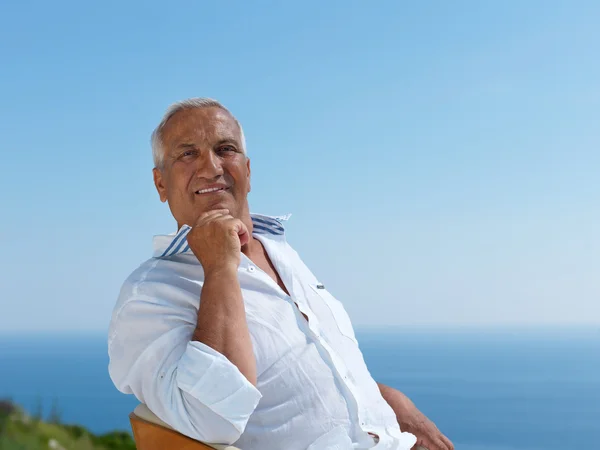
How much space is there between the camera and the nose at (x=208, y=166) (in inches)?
86.5

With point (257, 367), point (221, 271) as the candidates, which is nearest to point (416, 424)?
point (257, 367)

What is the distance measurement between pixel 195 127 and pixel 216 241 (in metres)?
0.50

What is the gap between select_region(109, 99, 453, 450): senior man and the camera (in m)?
1.68

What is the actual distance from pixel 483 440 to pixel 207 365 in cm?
6678

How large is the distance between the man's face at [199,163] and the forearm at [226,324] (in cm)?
51

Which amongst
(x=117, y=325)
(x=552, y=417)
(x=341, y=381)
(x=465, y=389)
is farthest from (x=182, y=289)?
(x=465, y=389)

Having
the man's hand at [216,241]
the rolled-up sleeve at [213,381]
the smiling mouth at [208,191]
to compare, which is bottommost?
the rolled-up sleeve at [213,381]

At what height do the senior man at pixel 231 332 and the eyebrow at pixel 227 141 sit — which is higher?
the eyebrow at pixel 227 141

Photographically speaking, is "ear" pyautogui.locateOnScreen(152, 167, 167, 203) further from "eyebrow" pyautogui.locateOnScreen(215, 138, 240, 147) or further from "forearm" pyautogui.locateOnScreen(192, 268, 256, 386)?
"forearm" pyautogui.locateOnScreen(192, 268, 256, 386)

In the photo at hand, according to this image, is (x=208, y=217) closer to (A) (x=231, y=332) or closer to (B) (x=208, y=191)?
(B) (x=208, y=191)

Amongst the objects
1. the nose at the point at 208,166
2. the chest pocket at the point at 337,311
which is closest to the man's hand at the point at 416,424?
Result: the chest pocket at the point at 337,311

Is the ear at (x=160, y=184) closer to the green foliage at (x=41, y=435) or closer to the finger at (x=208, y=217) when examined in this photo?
the finger at (x=208, y=217)

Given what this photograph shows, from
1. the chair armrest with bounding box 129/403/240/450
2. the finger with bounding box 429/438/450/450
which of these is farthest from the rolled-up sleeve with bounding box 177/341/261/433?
the finger with bounding box 429/438/450/450

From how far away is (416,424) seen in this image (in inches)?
95.7
